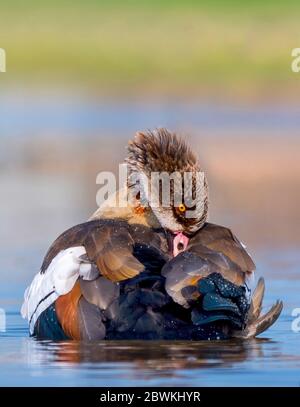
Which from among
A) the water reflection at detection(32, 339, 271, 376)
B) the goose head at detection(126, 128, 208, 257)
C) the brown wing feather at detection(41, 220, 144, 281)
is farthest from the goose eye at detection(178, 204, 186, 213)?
the water reflection at detection(32, 339, 271, 376)

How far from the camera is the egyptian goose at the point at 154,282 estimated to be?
9422mm

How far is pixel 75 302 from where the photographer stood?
9734mm

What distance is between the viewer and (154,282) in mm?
9570

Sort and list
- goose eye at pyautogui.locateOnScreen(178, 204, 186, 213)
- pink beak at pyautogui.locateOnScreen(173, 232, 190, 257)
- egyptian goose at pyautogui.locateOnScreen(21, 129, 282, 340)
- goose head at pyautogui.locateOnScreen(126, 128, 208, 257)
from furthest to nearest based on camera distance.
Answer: goose eye at pyautogui.locateOnScreen(178, 204, 186, 213) → goose head at pyautogui.locateOnScreen(126, 128, 208, 257) → pink beak at pyautogui.locateOnScreen(173, 232, 190, 257) → egyptian goose at pyautogui.locateOnScreen(21, 129, 282, 340)

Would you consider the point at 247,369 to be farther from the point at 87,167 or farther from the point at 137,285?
the point at 87,167

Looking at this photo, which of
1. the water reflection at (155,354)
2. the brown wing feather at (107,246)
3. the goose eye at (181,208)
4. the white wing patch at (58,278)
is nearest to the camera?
the water reflection at (155,354)

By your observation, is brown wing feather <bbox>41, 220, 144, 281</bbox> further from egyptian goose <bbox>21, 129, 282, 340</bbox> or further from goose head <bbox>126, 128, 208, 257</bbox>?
goose head <bbox>126, 128, 208, 257</bbox>

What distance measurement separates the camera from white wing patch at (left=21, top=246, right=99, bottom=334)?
9.84 metres

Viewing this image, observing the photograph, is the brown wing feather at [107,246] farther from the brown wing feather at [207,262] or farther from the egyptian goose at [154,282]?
the brown wing feather at [207,262]

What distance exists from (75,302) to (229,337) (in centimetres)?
98

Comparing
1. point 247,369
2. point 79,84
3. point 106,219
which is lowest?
point 247,369

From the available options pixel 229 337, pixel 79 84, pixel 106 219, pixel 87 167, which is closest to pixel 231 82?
pixel 79 84

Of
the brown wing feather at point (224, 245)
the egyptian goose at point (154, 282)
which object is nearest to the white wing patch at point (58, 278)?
the egyptian goose at point (154, 282)

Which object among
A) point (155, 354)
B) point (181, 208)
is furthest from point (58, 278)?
point (181, 208)
